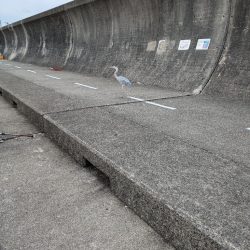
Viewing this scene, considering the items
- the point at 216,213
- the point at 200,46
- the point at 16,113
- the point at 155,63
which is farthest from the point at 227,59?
the point at 216,213

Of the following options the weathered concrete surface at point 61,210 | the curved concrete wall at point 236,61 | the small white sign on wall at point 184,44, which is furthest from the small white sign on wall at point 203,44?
the weathered concrete surface at point 61,210

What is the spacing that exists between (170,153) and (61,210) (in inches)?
54.5

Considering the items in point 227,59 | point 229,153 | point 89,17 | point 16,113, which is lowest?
point 16,113

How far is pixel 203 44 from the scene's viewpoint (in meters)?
8.60

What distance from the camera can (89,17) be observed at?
48.0 ft

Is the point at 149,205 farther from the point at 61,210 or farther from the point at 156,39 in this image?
the point at 156,39

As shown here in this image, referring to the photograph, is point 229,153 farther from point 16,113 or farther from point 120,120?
point 16,113

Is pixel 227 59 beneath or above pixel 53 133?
above

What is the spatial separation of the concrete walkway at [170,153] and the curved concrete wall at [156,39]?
1.59 metres

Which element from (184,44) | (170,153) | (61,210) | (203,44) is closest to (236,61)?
(203,44)

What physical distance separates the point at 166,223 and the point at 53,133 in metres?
2.90

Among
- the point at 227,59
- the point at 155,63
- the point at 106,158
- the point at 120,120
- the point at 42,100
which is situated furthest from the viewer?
the point at 155,63

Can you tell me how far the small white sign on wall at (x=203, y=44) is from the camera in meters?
8.47

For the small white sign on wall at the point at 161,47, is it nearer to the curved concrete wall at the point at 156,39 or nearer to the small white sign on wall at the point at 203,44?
the curved concrete wall at the point at 156,39
